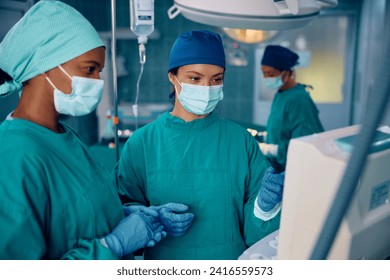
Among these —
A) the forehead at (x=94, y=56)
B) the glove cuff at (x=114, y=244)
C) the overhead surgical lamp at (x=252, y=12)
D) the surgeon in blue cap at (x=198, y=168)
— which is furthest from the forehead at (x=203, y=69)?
the glove cuff at (x=114, y=244)

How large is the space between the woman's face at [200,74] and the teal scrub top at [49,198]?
487 millimetres

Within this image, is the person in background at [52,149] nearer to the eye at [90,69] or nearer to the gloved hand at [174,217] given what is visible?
the eye at [90,69]

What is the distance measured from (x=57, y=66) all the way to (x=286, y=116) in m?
1.85

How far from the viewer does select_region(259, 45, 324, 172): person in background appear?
241cm

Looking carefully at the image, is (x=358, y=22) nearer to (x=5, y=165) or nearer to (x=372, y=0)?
(x=372, y=0)

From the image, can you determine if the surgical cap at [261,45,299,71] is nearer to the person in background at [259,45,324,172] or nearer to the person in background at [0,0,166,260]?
the person in background at [259,45,324,172]

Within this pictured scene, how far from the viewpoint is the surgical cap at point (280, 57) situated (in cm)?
253

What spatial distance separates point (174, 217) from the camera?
1.12 meters

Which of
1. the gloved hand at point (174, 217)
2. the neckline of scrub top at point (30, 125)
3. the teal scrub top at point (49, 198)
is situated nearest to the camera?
the teal scrub top at point (49, 198)

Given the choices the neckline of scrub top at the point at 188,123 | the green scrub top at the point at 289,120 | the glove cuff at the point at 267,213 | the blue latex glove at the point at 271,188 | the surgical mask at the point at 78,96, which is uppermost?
the surgical mask at the point at 78,96

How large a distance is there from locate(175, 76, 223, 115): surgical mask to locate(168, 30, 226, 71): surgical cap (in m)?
0.09

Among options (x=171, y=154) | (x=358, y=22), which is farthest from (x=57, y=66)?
(x=358, y=22)
